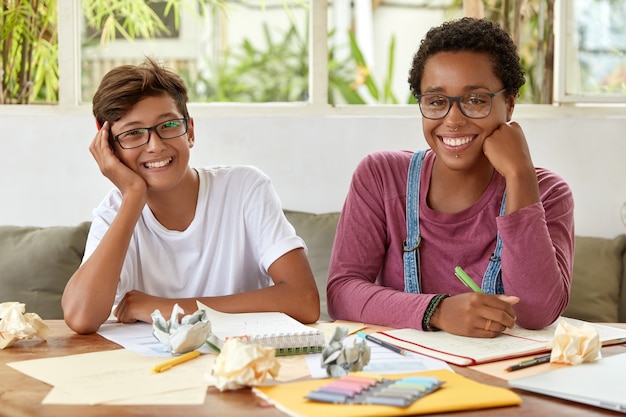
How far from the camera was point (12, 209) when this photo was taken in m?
3.43

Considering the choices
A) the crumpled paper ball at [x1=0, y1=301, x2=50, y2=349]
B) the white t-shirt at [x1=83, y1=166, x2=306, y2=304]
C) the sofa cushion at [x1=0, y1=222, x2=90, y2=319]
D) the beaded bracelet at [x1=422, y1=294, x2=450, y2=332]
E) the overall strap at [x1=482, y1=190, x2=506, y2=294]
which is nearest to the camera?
the crumpled paper ball at [x1=0, y1=301, x2=50, y2=349]

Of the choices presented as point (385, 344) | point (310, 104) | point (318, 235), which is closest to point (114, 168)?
point (385, 344)

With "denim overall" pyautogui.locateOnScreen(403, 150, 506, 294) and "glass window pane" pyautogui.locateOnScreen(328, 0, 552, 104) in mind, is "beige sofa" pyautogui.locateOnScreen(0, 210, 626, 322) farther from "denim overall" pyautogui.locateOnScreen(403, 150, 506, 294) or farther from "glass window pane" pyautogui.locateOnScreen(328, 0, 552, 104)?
"denim overall" pyautogui.locateOnScreen(403, 150, 506, 294)

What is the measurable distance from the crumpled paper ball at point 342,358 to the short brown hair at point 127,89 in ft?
3.13

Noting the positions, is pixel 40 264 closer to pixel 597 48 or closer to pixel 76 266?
pixel 76 266

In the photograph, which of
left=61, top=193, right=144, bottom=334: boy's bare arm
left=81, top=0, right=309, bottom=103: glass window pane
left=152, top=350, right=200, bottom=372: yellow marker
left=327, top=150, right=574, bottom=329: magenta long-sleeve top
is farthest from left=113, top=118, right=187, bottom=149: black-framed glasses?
left=81, top=0, right=309, bottom=103: glass window pane

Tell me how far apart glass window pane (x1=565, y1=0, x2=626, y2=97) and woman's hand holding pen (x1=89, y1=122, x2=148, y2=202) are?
2026mm

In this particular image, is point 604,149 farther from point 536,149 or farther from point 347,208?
point 347,208

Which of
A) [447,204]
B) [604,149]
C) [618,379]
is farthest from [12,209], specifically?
[618,379]

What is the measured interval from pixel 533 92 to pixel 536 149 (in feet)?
1.22

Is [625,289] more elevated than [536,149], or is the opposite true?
[536,149]

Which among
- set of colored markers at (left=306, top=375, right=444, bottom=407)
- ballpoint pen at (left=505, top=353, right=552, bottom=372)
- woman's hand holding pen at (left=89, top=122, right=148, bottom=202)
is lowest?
ballpoint pen at (left=505, top=353, right=552, bottom=372)

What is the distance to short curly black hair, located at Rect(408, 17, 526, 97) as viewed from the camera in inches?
85.3

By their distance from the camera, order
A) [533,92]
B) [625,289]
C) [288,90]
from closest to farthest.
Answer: [625,289], [533,92], [288,90]
